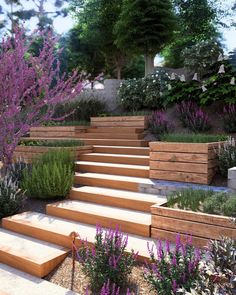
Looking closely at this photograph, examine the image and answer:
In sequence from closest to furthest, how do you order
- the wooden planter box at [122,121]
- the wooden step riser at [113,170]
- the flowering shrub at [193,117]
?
the wooden step riser at [113,170] < the flowering shrub at [193,117] < the wooden planter box at [122,121]

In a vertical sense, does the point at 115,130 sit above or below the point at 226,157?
above

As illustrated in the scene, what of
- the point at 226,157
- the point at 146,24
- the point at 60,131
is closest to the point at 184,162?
the point at 226,157

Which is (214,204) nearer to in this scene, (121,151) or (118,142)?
(121,151)

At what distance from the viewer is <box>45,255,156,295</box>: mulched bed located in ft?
8.95

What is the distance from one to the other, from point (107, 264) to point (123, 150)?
12.0 ft

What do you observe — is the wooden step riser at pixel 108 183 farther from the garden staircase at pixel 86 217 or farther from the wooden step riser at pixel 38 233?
the wooden step riser at pixel 38 233

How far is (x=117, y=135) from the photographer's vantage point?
7.25m

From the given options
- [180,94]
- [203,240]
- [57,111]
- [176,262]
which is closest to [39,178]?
[203,240]

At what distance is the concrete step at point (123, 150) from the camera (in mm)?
6043

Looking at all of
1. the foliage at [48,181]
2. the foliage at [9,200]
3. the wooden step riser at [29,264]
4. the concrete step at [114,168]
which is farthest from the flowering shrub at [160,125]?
the wooden step riser at [29,264]

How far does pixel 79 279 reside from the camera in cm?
294

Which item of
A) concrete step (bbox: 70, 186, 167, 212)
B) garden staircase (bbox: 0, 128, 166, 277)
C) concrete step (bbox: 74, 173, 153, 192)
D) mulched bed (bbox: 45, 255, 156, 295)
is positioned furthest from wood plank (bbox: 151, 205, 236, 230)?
concrete step (bbox: 74, 173, 153, 192)

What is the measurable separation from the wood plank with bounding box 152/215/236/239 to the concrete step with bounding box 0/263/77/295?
1.16m

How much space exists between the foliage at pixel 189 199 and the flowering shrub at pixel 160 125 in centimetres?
321
